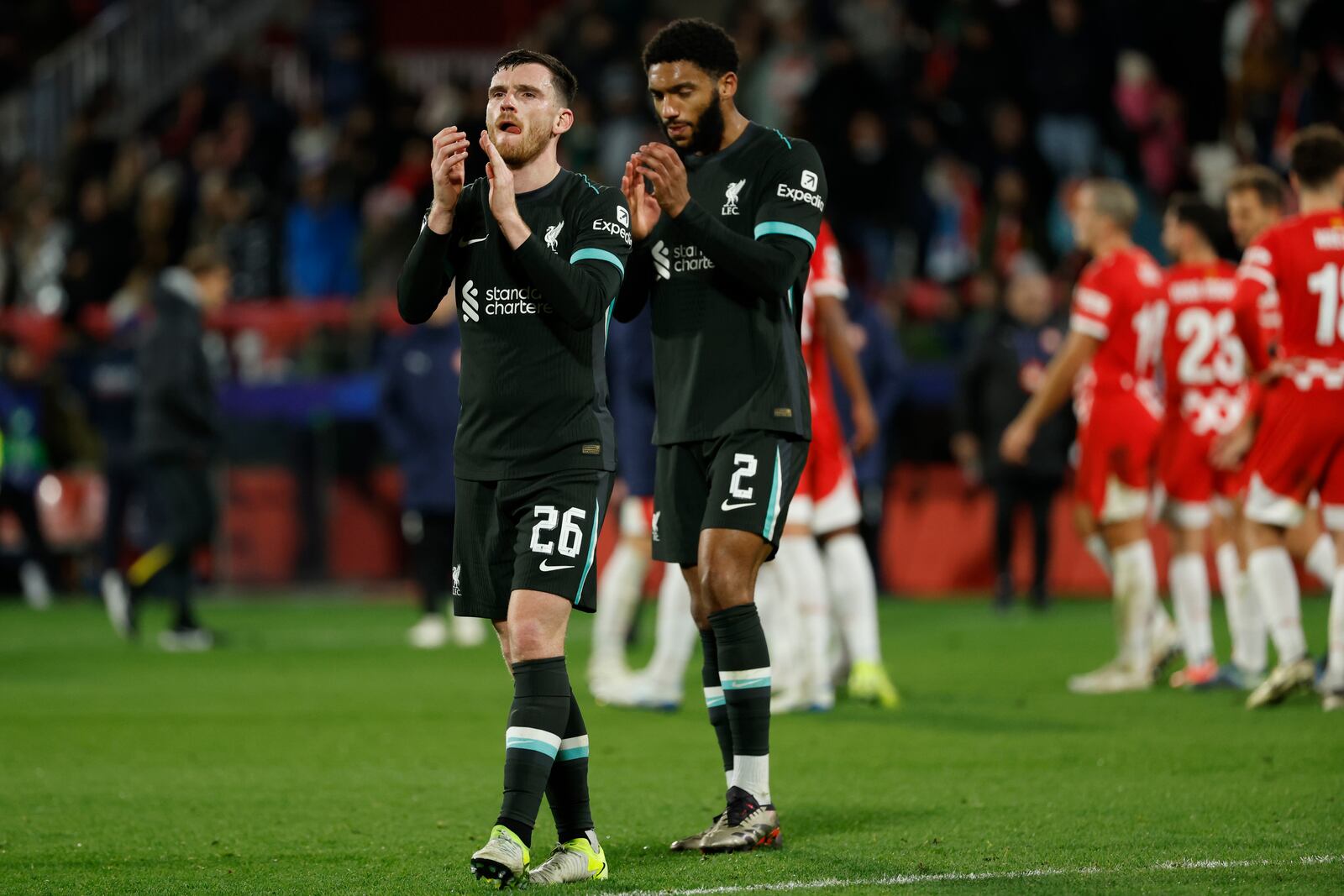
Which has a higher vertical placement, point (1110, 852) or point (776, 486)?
point (776, 486)

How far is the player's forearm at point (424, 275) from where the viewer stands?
5.02 metres

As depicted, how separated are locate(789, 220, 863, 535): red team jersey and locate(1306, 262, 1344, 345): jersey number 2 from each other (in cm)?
204

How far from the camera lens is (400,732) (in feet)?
26.9

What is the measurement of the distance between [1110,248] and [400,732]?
13.9ft

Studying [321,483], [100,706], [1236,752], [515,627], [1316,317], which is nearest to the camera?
[515,627]

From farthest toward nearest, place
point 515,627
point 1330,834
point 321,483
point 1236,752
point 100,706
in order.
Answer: point 321,483 → point 100,706 → point 1236,752 → point 1330,834 → point 515,627

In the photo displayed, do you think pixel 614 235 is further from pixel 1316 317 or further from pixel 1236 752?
pixel 1316 317

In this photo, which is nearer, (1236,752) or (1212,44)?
(1236,752)

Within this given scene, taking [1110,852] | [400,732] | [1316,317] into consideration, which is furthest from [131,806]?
[1316,317]

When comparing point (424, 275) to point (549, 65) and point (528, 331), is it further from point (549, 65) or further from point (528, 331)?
point (549, 65)

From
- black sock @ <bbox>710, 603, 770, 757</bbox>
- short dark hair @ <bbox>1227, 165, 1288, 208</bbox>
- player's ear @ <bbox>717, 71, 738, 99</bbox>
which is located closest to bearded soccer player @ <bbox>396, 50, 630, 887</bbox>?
black sock @ <bbox>710, 603, 770, 757</bbox>

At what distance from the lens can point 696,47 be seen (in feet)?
18.7

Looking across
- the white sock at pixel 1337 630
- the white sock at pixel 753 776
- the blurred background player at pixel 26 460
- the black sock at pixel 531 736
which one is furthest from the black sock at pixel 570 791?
the blurred background player at pixel 26 460

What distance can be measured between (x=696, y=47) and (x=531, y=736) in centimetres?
215
